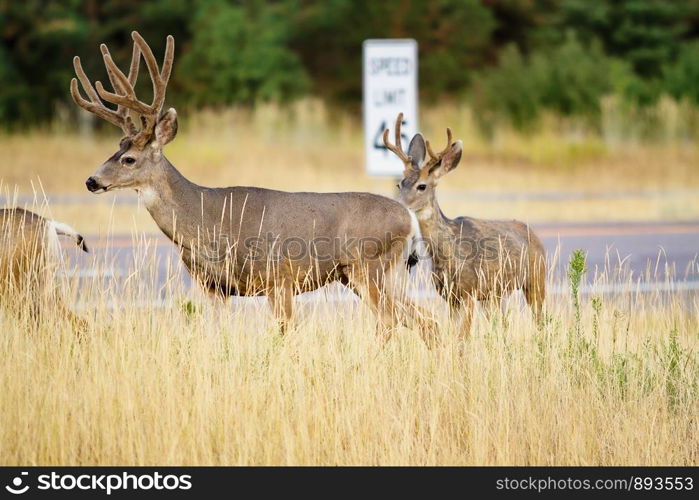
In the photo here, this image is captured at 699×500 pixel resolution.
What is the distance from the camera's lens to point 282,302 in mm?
7703

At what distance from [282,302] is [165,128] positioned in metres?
1.57

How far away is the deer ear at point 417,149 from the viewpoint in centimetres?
970

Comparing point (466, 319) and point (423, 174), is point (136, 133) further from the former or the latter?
point (466, 319)

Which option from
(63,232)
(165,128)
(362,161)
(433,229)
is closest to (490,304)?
(433,229)

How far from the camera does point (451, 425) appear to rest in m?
6.06

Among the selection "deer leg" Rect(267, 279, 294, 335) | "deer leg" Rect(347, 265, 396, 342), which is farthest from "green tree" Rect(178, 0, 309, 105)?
"deer leg" Rect(267, 279, 294, 335)

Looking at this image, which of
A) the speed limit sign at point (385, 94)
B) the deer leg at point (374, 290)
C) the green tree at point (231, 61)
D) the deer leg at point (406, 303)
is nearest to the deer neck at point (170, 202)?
the deer leg at point (374, 290)

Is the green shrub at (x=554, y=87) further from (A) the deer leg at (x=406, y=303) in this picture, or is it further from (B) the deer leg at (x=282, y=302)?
(B) the deer leg at (x=282, y=302)

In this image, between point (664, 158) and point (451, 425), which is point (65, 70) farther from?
point (451, 425)

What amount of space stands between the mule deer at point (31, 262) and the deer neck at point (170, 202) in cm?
61

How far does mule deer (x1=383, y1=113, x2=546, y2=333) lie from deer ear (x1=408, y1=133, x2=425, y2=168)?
237 millimetres

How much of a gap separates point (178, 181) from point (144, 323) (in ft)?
4.92
